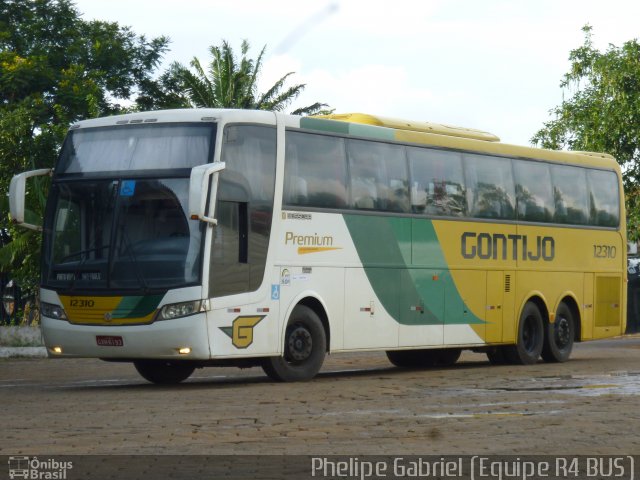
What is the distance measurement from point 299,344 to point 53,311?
10.5 ft

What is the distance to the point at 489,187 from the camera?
23.0 meters

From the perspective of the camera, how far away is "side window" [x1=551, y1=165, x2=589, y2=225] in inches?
978

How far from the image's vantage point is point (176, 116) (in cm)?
1788

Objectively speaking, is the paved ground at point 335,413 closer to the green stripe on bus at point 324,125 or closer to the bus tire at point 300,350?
the bus tire at point 300,350

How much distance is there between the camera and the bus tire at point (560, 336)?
80.7 feet

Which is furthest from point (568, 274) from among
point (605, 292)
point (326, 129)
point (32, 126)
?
point (32, 126)

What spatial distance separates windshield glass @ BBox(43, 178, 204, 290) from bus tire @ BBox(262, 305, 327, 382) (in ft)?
6.62

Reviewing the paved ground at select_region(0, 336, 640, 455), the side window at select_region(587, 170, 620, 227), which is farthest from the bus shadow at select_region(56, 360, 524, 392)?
the side window at select_region(587, 170, 620, 227)

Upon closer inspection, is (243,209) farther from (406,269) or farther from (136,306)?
(406,269)

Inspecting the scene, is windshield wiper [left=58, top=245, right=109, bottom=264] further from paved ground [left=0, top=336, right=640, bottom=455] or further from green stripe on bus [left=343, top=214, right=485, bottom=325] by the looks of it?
green stripe on bus [left=343, top=214, right=485, bottom=325]

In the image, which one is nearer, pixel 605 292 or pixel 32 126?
pixel 605 292

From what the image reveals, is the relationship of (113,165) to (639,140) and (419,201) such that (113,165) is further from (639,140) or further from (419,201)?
(639,140)

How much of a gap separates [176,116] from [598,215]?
1069 centimetres

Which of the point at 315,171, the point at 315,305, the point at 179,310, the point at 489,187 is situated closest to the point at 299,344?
the point at 315,305
